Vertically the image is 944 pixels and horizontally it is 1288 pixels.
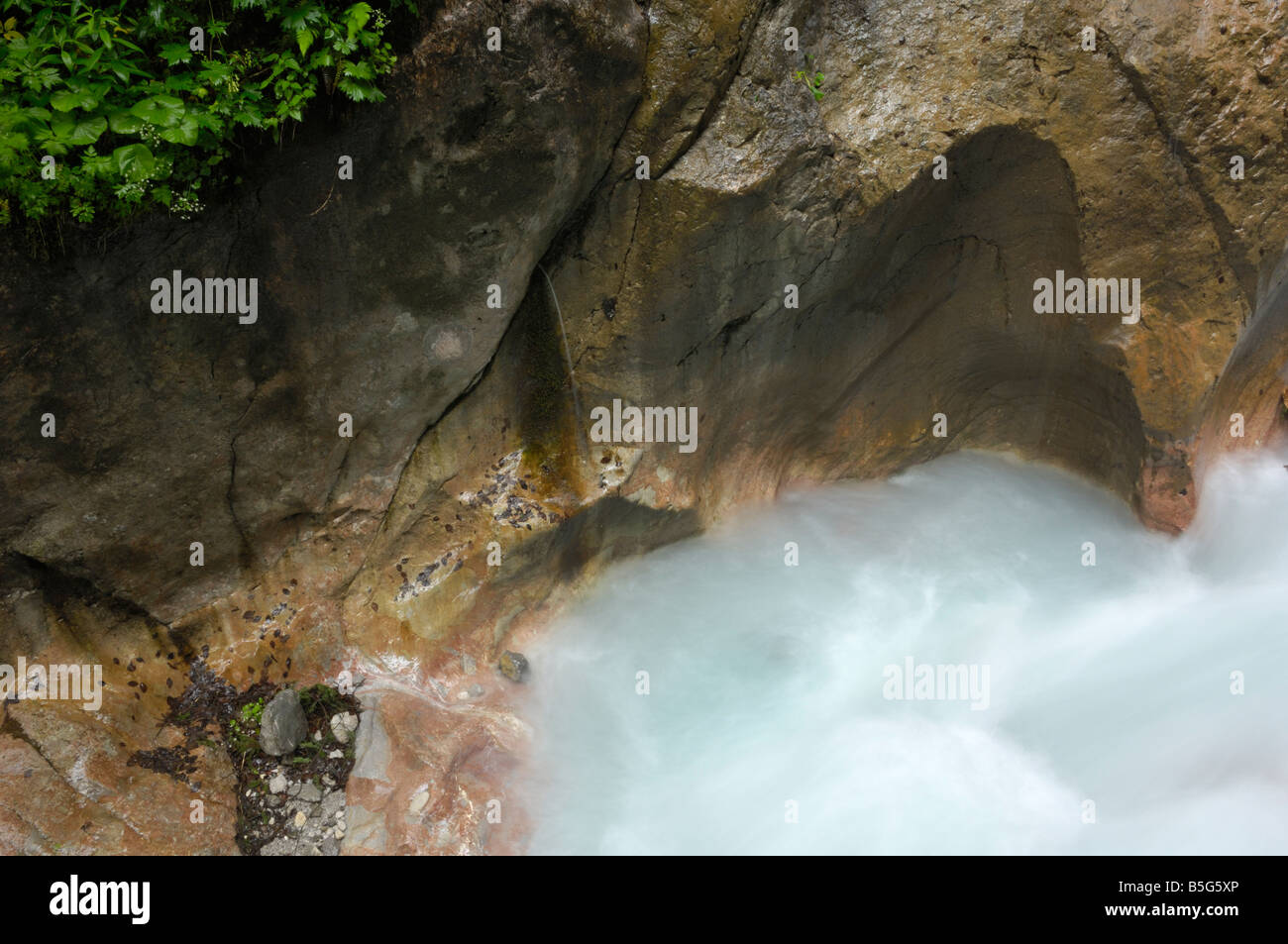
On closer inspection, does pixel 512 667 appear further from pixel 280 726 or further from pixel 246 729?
pixel 246 729

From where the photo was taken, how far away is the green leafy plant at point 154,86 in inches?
187

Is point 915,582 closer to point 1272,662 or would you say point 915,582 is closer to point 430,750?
point 1272,662

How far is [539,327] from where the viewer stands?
6.48 m

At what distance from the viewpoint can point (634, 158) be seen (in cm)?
609

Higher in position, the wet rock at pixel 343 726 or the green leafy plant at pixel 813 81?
the green leafy plant at pixel 813 81

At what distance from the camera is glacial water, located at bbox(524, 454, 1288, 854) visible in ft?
18.5

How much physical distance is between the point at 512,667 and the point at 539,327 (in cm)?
217

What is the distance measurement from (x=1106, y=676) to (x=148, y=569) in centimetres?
581

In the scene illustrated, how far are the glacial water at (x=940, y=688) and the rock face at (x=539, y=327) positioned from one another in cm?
42

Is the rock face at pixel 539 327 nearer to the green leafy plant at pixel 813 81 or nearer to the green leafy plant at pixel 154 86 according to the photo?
the green leafy plant at pixel 813 81

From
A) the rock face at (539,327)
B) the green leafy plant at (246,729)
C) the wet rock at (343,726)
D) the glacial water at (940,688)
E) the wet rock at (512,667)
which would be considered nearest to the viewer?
the rock face at (539,327)

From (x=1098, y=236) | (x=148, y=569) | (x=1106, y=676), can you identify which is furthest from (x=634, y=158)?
(x=1106, y=676)

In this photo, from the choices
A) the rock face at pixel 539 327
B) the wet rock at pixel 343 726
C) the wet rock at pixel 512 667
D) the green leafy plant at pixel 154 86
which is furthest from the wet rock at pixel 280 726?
the green leafy plant at pixel 154 86

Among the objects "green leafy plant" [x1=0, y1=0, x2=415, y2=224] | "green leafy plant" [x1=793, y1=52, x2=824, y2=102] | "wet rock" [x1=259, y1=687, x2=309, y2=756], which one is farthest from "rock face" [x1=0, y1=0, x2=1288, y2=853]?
"wet rock" [x1=259, y1=687, x2=309, y2=756]
